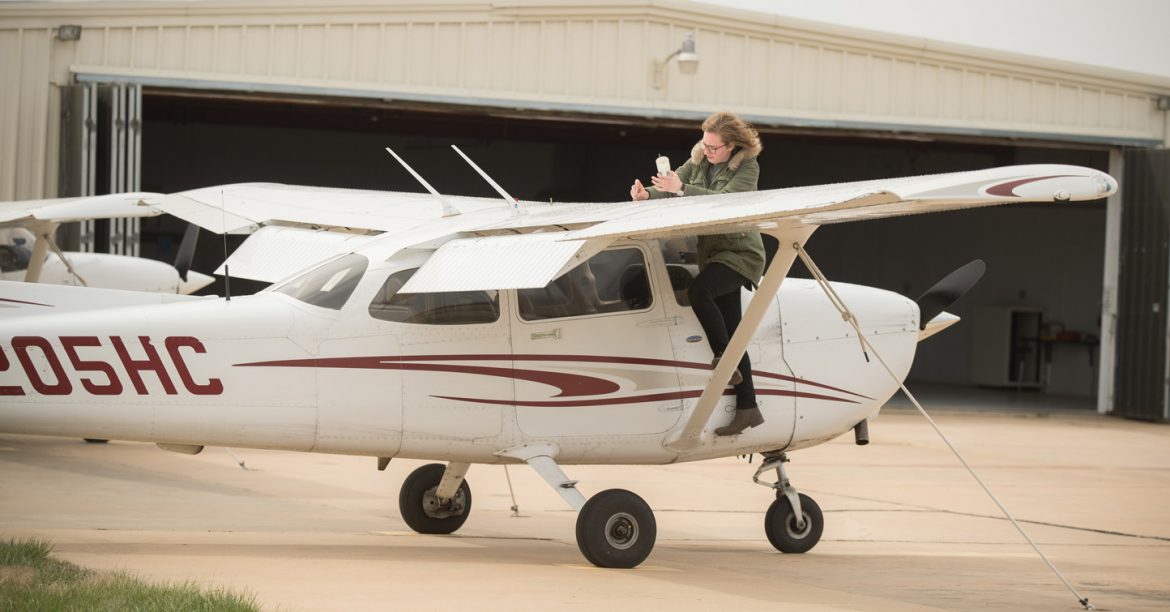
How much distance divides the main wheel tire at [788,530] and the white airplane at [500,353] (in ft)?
1.29

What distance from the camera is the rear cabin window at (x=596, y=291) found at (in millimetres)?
8178

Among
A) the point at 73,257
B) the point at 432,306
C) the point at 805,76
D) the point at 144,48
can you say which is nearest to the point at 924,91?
the point at 805,76

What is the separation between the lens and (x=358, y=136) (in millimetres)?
37438

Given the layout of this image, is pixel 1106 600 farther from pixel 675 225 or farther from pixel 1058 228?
pixel 1058 228

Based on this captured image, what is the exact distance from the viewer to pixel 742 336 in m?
7.86

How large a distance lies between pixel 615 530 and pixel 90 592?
314 cm

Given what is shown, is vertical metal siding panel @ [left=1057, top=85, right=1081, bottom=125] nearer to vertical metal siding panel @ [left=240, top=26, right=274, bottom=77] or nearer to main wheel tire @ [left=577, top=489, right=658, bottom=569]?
vertical metal siding panel @ [left=240, top=26, right=274, bottom=77]

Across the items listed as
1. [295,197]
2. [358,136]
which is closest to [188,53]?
[295,197]

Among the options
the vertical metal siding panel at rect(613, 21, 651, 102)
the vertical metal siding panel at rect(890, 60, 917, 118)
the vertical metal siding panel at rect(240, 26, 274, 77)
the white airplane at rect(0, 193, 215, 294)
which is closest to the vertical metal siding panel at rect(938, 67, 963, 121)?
the vertical metal siding panel at rect(890, 60, 917, 118)

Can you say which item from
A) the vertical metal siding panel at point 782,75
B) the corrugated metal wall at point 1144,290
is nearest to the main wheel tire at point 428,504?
the vertical metal siding panel at point 782,75

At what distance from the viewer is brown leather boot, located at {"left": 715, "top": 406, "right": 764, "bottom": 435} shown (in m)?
8.40

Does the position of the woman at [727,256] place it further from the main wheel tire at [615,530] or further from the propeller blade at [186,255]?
the propeller blade at [186,255]

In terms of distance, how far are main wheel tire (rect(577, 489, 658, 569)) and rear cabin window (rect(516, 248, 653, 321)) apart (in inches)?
45.7

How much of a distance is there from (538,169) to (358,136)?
5245mm
